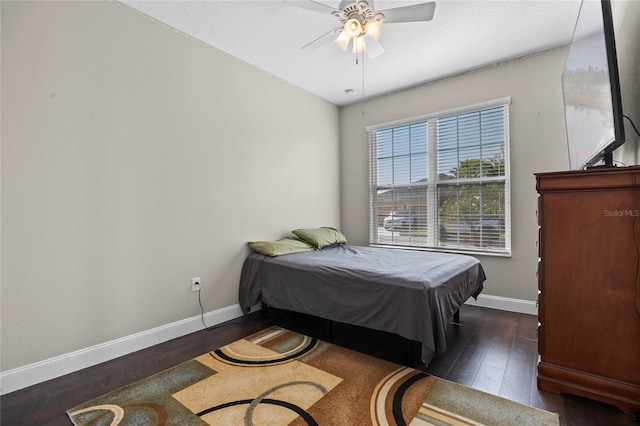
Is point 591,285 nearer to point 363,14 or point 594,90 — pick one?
point 594,90

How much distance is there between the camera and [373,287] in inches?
84.4

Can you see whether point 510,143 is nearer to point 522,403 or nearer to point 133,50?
point 522,403

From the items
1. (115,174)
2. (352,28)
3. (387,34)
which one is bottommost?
(115,174)

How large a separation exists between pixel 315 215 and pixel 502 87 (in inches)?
101

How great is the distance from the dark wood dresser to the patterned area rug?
348mm

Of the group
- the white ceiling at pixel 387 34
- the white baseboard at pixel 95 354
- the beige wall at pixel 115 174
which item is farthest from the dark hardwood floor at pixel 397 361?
the white ceiling at pixel 387 34

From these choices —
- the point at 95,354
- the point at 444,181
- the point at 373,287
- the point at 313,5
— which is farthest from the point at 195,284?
the point at 444,181

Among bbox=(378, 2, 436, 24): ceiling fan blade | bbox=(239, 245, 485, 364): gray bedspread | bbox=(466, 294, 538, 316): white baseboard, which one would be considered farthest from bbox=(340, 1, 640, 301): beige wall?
bbox=(378, 2, 436, 24): ceiling fan blade

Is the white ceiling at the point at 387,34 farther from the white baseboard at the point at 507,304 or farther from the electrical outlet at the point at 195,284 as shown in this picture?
the white baseboard at the point at 507,304

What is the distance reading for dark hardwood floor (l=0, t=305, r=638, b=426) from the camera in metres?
1.58

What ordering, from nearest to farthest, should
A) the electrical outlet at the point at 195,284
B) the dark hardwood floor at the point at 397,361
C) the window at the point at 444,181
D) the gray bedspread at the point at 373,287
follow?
the dark hardwood floor at the point at 397,361 < the gray bedspread at the point at 373,287 < the electrical outlet at the point at 195,284 < the window at the point at 444,181

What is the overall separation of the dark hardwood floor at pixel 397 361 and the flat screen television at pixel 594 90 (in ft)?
4.38

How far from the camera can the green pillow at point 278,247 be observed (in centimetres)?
296

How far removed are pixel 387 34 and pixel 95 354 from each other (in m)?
3.41
